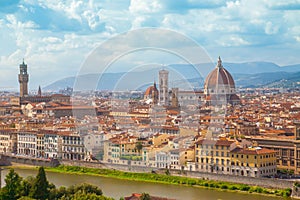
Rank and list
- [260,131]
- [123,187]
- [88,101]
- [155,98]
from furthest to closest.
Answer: [155,98]
[88,101]
[260,131]
[123,187]

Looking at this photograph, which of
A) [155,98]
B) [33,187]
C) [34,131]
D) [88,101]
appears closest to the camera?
[33,187]

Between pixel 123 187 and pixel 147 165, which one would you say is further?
pixel 147 165

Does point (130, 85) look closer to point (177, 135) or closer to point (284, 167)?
point (177, 135)

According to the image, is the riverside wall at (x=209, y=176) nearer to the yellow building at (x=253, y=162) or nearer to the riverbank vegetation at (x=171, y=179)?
the riverbank vegetation at (x=171, y=179)

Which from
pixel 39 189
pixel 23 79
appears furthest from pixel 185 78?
pixel 23 79

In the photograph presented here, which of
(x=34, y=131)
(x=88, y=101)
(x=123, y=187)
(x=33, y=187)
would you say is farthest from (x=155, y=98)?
(x=33, y=187)

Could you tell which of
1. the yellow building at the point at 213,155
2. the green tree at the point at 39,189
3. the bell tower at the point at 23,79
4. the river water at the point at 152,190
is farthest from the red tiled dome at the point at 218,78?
the green tree at the point at 39,189

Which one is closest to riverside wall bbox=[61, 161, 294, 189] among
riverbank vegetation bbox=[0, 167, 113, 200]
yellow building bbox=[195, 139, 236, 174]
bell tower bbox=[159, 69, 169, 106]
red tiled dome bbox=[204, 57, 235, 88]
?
yellow building bbox=[195, 139, 236, 174]
